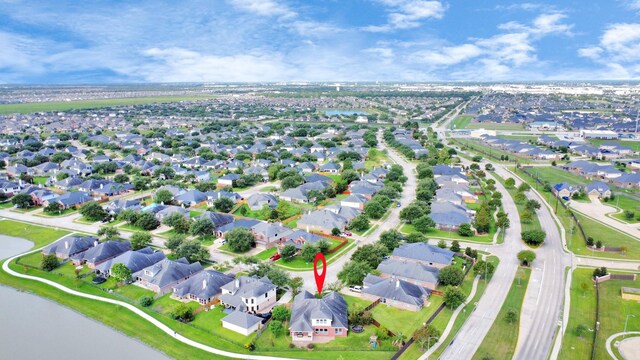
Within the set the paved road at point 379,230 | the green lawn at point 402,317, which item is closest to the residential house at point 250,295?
the paved road at point 379,230

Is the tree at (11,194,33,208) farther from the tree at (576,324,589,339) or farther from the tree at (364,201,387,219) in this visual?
the tree at (576,324,589,339)

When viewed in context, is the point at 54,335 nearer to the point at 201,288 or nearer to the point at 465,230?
the point at 201,288

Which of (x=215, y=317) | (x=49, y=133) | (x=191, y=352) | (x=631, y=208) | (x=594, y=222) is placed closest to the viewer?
(x=191, y=352)

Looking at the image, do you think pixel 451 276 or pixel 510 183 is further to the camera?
pixel 510 183

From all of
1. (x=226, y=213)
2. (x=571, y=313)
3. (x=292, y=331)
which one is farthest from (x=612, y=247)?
(x=226, y=213)

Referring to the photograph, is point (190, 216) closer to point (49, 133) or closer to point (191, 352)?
point (191, 352)

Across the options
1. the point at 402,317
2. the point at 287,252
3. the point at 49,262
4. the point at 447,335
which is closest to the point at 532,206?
the point at 402,317
